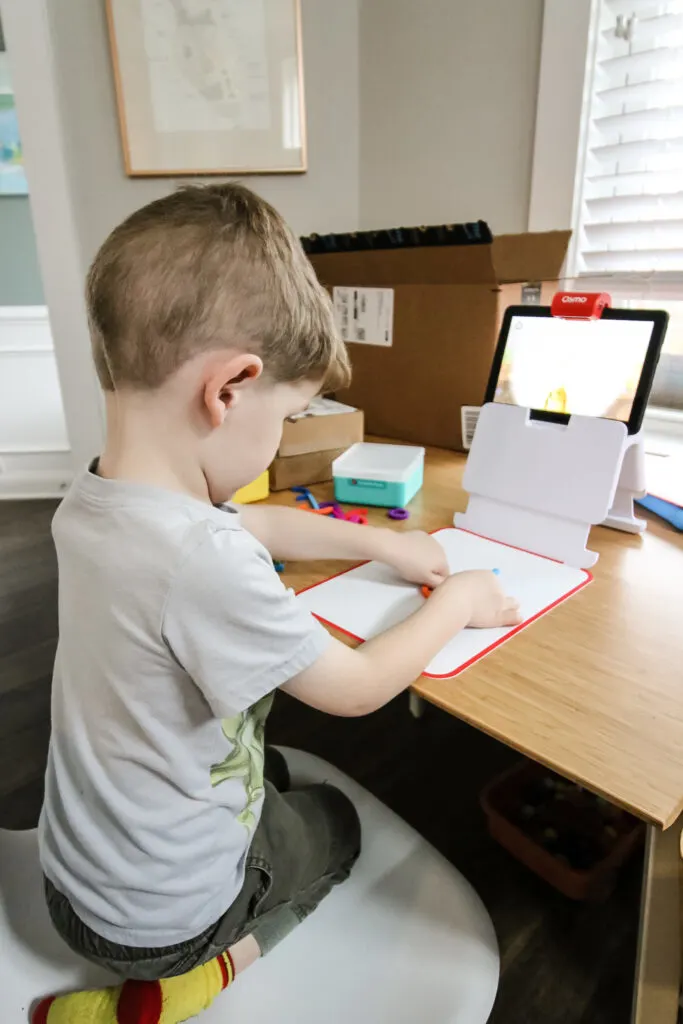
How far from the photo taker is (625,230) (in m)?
1.34

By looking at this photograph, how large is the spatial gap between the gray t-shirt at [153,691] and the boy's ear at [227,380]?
77mm

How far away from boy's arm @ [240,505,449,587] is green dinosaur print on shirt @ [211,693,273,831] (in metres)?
0.24

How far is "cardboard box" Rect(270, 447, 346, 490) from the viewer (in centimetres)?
114

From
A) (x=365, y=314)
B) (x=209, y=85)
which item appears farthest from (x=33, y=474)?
(x=365, y=314)

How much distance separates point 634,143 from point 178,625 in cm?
129

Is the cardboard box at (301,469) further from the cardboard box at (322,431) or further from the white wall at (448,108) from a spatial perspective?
the white wall at (448,108)

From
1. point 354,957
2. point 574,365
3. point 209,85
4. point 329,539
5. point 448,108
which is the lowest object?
point 354,957

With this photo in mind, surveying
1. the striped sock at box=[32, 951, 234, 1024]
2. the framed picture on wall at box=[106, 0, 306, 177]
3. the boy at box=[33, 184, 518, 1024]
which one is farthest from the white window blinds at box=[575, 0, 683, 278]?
the striped sock at box=[32, 951, 234, 1024]

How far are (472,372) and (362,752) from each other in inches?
33.9

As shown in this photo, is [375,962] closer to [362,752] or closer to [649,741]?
[649,741]

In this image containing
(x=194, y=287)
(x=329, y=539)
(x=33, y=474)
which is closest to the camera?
(x=194, y=287)

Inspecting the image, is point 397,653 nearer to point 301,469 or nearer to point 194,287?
point 194,287

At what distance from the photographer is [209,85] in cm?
179

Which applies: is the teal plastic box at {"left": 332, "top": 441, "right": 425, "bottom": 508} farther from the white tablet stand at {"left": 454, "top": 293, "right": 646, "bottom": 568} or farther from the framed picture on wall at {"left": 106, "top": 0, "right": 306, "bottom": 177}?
the framed picture on wall at {"left": 106, "top": 0, "right": 306, "bottom": 177}
